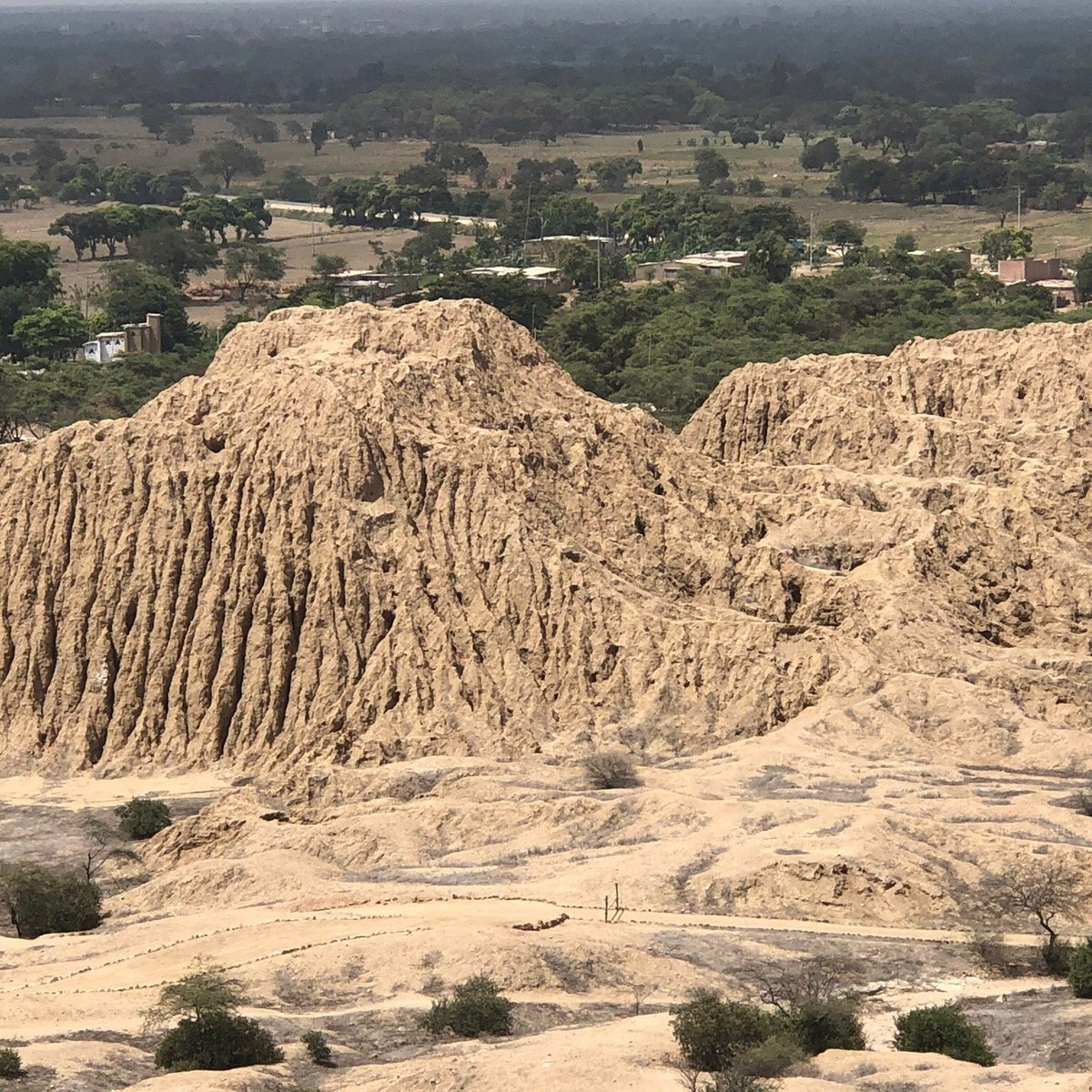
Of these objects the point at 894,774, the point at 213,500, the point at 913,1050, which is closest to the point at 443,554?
the point at 213,500

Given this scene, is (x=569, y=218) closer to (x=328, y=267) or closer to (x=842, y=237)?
(x=842, y=237)

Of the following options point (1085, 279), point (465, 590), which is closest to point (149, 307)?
point (1085, 279)

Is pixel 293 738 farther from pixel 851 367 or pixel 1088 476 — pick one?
pixel 851 367

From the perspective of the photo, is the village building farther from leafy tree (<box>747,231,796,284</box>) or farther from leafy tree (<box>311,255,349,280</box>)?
leafy tree (<box>747,231,796,284</box>)

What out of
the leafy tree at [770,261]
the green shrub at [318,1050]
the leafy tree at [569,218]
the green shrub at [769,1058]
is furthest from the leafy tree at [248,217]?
the green shrub at [769,1058]

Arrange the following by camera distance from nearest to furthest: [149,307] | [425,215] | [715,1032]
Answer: [715,1032], [149,307], [425,215]

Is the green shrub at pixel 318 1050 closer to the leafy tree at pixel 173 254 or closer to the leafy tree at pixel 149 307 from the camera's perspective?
the leafy tree at pixel 149 307
